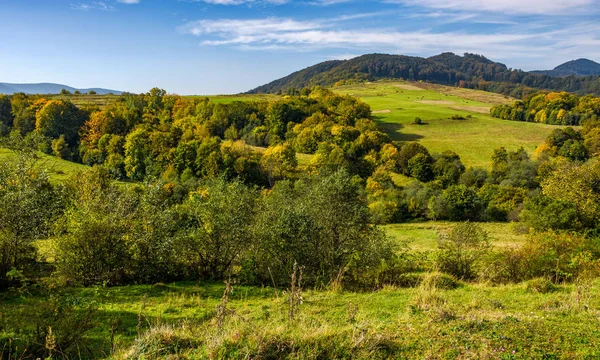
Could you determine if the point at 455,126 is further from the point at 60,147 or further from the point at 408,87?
the point at 60,147

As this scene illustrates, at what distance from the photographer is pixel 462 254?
1817 centimetres

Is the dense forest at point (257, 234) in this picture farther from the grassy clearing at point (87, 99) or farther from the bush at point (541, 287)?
the grassy clearing at point (87, 99)

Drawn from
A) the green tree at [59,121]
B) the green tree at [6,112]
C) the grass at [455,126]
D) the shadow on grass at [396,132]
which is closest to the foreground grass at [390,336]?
the grass at [455,126]

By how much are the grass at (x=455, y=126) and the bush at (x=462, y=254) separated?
63.3 m

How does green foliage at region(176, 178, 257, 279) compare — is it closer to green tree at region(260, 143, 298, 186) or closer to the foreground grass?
the foreground grass

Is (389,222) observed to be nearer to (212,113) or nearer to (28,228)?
(28,228)

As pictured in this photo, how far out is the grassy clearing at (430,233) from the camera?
1484 inches

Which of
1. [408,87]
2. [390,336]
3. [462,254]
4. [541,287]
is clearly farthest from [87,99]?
[408,87]

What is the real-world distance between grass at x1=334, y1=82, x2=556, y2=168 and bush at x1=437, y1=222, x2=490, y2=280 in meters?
63.3

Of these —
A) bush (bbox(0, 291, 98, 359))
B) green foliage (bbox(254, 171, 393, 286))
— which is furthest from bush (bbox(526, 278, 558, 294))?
bush (bbox(0, 291, 98, 359))

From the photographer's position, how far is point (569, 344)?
21.1 feet

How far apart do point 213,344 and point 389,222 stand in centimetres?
4991

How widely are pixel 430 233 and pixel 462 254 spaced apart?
27.6 metres

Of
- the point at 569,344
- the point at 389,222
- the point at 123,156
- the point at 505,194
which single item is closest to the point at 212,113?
the point at 123,156
